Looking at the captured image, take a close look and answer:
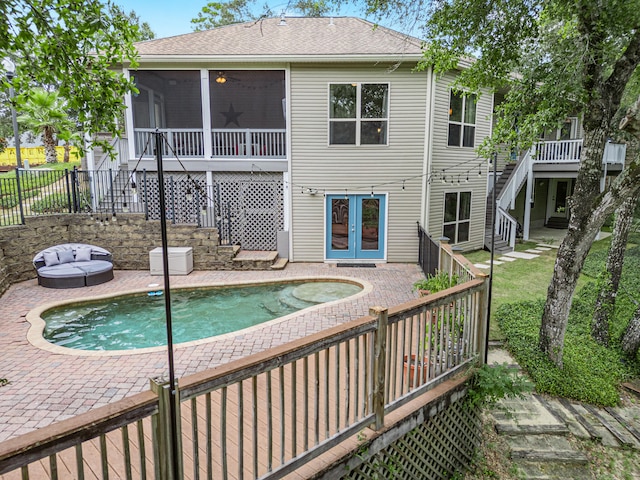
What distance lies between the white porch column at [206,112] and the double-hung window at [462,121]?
6855mm

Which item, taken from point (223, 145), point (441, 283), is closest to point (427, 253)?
point (441, 283)

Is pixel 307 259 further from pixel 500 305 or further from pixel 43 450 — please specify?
pixel 43 450

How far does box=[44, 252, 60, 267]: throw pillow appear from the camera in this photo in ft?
30.0

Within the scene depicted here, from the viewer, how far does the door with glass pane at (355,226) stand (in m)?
11.6

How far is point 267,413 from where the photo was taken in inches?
106

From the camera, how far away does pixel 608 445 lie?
14.9 feet

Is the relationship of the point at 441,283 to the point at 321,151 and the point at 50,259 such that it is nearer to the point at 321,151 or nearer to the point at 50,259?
the point at 321,151

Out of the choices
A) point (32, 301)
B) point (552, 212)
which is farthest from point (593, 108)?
point (552, 212)

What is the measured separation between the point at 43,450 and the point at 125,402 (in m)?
0.36

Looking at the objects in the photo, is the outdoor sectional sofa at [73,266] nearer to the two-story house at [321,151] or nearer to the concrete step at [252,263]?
the two-story house at [321,151]

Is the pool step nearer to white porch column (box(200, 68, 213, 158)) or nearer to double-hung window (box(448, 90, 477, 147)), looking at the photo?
white porch column (box(200, 68, 213, 158))

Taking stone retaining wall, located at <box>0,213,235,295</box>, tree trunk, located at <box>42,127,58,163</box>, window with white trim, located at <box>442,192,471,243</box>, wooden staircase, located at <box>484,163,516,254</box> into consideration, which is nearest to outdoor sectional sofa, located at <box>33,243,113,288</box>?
stone retaining wall, located at <box>0,213,235,295</box>

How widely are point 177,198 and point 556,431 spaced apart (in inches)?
412

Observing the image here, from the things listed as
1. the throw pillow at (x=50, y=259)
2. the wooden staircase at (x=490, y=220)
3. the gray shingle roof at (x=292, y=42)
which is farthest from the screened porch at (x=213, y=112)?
the wooden staircase at (x=490, y=220)
